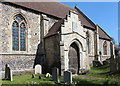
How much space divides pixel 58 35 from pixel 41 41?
3225 mm

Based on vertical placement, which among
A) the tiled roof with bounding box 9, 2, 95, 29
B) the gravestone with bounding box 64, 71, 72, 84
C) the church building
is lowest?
the gravestone with bounding box 64, 71, 72, 84

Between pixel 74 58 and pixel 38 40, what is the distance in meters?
4.93

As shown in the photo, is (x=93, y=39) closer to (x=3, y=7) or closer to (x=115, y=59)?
(x=115, y=59)

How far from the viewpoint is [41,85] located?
637 cm

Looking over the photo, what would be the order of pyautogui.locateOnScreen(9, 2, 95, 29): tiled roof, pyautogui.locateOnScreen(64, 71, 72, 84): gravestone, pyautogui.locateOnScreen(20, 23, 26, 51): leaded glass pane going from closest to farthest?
pyautogui.locateOnScreen(64, 71, 72, 84): gravestone < pyautogui.locateOnScreen(20, 23, 26, 51): leaded glass pane < pyautogui.locateOnScreen(9, 2, 95, 29): tiled roof

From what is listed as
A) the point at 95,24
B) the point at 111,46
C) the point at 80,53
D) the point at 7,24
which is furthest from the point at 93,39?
the point at 7,24

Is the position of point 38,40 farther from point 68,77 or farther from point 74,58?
point 68,77

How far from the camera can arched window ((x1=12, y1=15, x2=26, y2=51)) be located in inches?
443

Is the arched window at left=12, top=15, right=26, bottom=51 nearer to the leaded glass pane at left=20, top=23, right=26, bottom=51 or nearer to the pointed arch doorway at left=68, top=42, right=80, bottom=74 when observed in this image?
the leaded glass pane at left=20, top=23, right=26, bottom=51

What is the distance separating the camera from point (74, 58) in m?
12.0

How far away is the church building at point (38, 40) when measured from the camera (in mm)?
10469

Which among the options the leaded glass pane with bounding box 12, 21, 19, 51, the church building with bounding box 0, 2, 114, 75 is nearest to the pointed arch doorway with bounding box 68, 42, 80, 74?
the church building with bounding box 0, 2, 114, 75

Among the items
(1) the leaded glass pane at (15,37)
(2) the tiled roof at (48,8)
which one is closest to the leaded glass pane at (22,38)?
(1) the leaded glass pane at (15,37)

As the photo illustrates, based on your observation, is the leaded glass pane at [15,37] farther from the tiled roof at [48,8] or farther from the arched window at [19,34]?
the tiled roof at [48,8]
